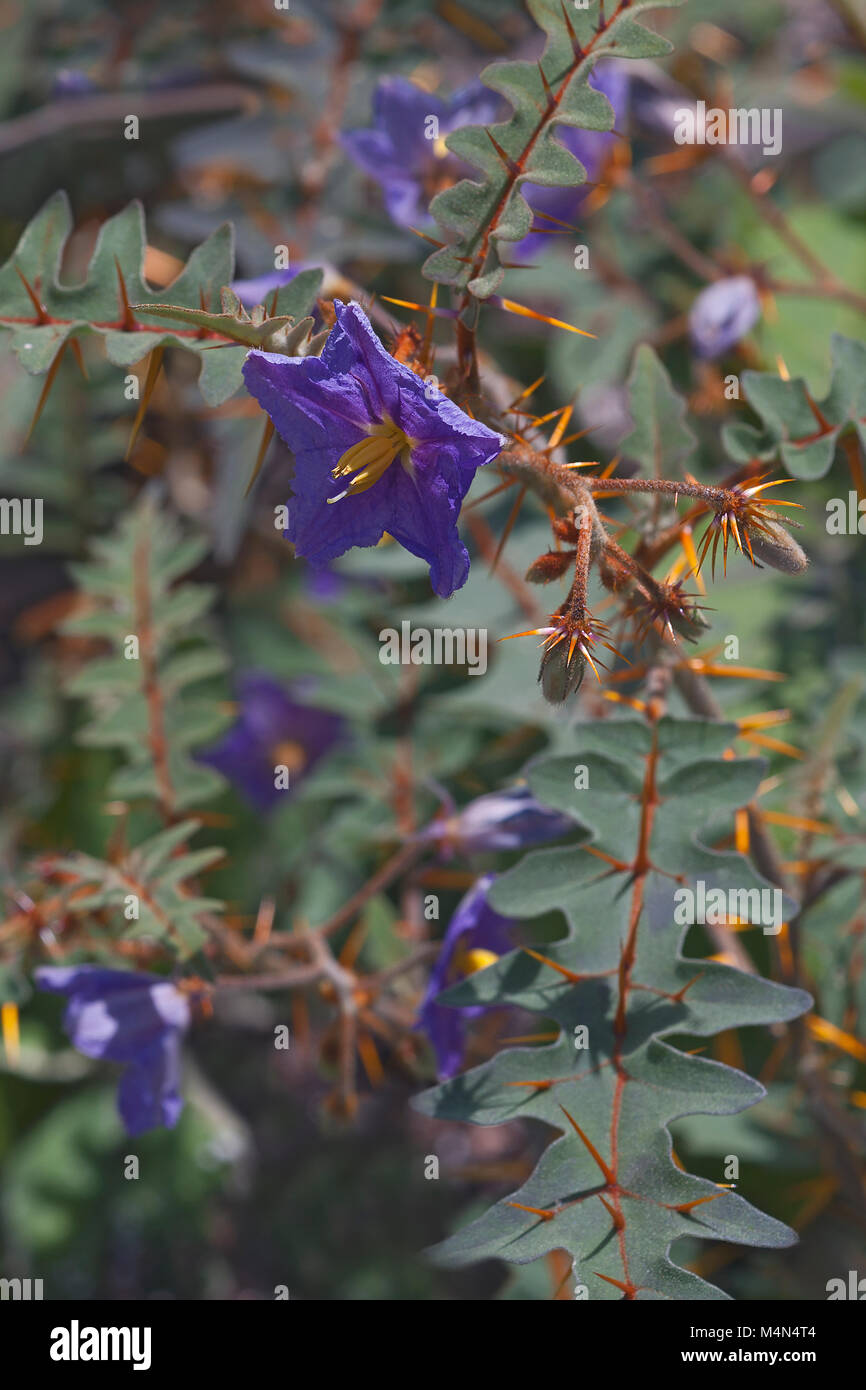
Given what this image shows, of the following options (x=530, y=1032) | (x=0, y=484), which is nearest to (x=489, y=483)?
(x=530, y=1032)

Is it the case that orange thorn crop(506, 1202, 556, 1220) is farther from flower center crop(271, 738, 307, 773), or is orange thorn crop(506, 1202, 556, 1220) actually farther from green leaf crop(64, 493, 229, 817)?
flower center crop(271, 738, 307, 773)

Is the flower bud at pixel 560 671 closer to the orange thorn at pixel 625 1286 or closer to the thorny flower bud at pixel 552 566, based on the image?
the thorny flower bud at pixel 552 566

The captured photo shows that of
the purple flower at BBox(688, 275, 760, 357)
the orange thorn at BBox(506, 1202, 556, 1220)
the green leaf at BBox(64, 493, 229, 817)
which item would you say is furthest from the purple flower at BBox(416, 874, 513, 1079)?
the purple flower at BBox(688, 275, 760, 357)

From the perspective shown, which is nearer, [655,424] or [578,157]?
[655,424]

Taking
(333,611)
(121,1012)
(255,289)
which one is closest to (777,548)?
(255,289)

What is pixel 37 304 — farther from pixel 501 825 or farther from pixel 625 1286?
pixel 625 1286

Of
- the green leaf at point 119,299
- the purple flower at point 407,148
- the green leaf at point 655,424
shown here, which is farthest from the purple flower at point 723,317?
the green leaf at point 119,299
